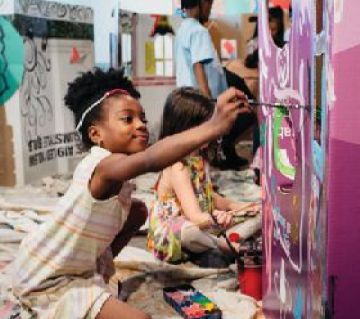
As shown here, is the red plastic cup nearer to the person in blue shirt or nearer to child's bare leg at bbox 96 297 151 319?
child's bare leg at bbox 96 297 151 319

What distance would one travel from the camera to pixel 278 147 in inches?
46.4

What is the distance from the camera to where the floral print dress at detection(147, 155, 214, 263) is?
1791 mm

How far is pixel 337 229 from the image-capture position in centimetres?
64

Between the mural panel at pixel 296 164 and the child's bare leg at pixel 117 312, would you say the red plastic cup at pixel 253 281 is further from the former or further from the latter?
the child's bare leg at pixel 117 312

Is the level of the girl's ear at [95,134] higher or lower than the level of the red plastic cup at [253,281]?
higher

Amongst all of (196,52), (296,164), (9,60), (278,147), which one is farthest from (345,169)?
(9,60)

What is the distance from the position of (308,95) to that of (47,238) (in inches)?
27.0

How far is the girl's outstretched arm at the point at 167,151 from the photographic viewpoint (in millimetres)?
972

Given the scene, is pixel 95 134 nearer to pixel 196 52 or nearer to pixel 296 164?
pixel 296 164

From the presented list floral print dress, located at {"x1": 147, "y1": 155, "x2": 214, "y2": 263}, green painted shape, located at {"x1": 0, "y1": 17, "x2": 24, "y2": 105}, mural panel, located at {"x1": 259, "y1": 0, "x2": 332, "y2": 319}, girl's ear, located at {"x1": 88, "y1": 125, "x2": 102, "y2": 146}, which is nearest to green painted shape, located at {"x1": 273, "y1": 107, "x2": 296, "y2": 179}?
mural panel, located at {"x1": 259, "y1": 0, "x2": 332, "y2": 319}

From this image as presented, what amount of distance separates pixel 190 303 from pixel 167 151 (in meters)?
0.55

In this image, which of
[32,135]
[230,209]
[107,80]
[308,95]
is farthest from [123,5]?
[308,95]

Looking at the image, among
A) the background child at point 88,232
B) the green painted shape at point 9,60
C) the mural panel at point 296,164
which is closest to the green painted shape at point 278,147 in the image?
the mural panel at point 296,164

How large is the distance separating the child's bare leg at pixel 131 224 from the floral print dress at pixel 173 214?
175 mm
